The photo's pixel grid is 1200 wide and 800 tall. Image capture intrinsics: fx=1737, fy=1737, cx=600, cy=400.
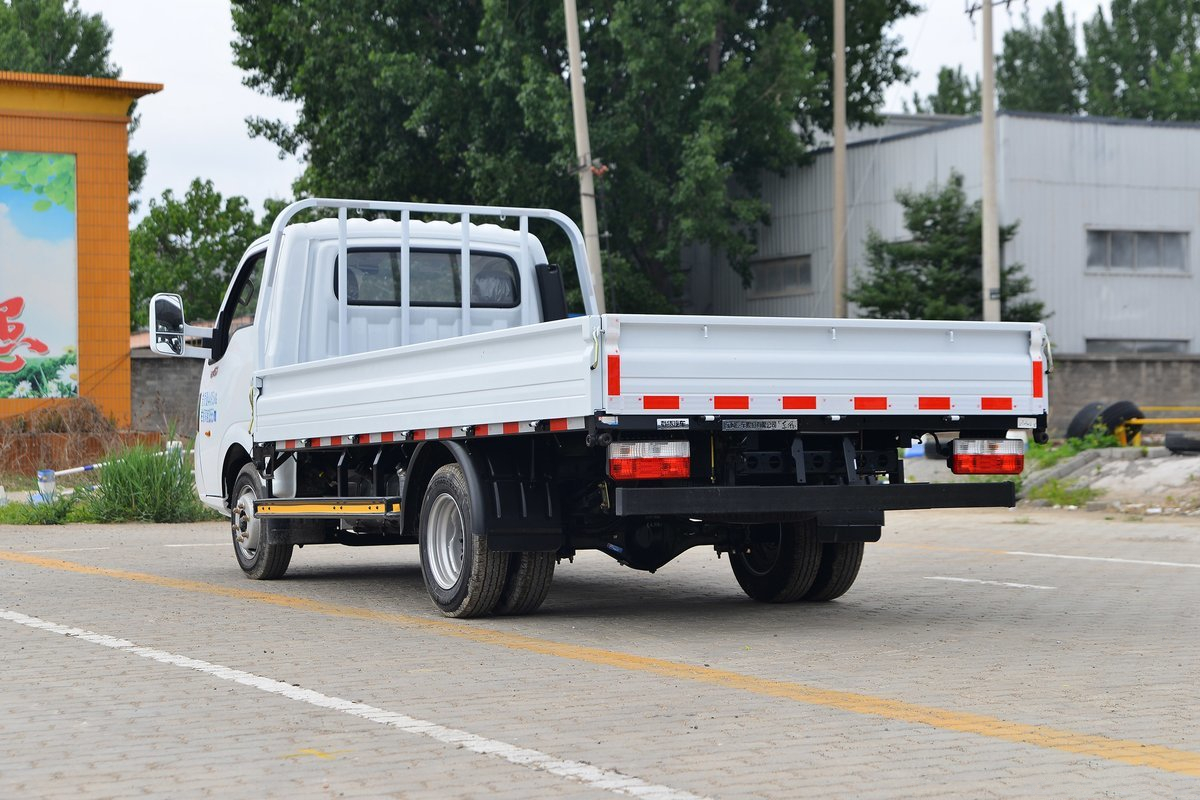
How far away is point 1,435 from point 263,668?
20025 millimetres

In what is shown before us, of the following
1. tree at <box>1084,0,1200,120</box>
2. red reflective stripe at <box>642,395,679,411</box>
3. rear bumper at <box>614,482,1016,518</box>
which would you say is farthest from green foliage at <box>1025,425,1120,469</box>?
tree at <box>1084,0,1200,120</box>

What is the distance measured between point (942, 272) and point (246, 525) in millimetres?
24150

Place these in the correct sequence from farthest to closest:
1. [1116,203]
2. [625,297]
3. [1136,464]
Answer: [625,297], [1116,203], [1136,464]

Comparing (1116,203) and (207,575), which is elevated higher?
(1116,203)

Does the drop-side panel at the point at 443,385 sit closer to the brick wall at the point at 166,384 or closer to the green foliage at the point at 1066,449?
the green foliage at the point at 1066,449

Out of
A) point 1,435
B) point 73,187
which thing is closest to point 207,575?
point 1,435

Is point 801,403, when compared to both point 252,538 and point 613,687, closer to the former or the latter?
point 613,687

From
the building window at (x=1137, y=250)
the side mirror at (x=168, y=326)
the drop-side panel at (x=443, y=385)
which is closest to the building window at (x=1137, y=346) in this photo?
the building window at (x=1137, y=250)

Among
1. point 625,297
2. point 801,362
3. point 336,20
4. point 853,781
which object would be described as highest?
point 336,20

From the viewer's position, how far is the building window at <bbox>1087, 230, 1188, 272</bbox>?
36.6 meters

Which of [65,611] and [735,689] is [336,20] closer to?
[65,611]

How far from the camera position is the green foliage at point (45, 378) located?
96.2 feet

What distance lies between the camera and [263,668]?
8.18m

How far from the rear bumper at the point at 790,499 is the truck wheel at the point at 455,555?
39.3 inches
